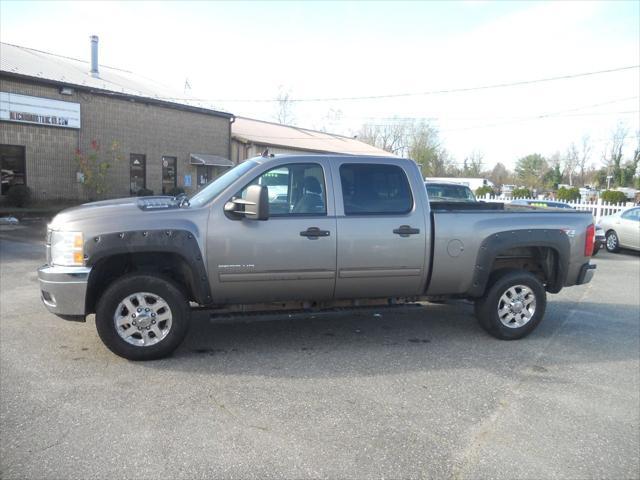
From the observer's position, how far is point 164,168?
25.2m

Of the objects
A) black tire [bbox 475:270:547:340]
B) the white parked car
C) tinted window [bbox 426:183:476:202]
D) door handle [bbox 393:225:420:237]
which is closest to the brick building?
tinted window [bbox 426:183:476:202]

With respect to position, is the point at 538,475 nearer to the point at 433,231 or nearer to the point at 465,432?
the point at 465,432

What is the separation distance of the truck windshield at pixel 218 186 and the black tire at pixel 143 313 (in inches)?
33.3

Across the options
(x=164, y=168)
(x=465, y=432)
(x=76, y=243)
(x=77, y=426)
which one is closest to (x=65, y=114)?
(x=164, y=168)

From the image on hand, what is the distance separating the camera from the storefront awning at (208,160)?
1026 inches

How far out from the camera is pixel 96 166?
2128cm

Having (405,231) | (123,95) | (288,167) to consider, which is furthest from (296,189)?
(123,95)

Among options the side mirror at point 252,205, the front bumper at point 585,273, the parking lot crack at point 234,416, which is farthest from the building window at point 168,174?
the parking lot crack at point 234,416

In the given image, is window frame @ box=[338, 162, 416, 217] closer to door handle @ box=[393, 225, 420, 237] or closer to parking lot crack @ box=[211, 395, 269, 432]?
door handle @ box=[393, 225, 420, 237]

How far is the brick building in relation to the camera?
63.6ft

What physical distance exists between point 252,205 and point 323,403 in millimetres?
1833

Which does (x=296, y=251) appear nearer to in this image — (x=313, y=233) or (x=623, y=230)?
(x=313, y=233)

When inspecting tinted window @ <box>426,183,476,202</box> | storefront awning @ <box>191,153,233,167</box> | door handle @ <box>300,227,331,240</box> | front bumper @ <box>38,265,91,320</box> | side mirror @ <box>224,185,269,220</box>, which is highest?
storefront awning @ <box>191,153,233,167</box>

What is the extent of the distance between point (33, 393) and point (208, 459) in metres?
1.76
